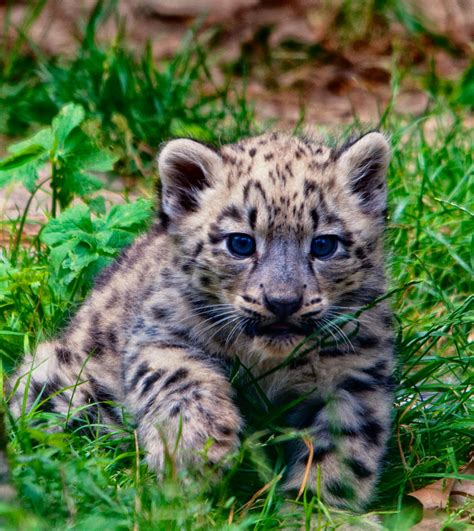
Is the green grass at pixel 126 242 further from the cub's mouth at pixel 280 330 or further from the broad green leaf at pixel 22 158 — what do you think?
the cub's mouth at pixel 280 330

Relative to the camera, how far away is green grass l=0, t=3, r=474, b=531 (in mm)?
4238

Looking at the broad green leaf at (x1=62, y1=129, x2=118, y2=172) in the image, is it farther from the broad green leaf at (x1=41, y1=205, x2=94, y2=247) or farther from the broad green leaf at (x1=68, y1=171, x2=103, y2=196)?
the broad green leaf at (x1=41, y1=205, x2=94, y2=247)

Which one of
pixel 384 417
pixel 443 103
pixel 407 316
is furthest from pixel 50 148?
pixel 443 103

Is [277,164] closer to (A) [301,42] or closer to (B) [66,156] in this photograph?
(B) [66,156]

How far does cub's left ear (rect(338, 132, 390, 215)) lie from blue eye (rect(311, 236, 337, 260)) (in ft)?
1.31

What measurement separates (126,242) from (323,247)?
2.06 meters

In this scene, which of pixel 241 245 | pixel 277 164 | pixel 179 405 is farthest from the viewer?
pixel 277 164

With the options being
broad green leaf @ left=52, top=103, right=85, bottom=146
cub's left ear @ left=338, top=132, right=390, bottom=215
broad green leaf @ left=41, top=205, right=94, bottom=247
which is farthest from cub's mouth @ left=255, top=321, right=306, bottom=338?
broad green leaf @ left=52, top=103, right=85, bottom=146

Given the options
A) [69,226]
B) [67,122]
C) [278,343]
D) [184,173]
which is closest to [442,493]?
[278,343]

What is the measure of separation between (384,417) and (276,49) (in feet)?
27.6

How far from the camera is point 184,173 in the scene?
17.8 ft

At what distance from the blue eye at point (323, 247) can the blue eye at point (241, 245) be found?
0.29 m

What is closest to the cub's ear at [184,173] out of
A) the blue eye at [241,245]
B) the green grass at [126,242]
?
the blue eye at [241,245]

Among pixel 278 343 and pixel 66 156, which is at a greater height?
pixel 66 156
